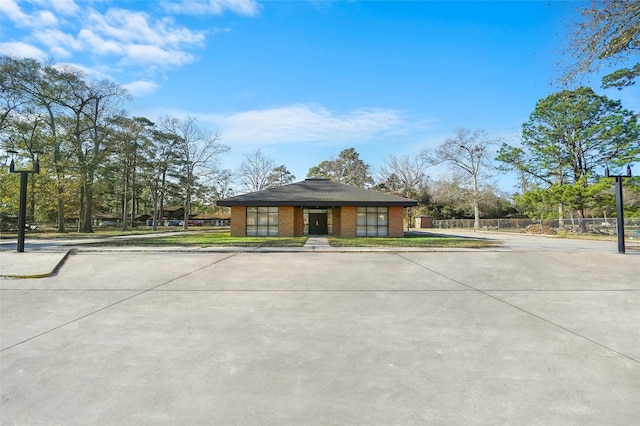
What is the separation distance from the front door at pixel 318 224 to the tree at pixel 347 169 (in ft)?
102

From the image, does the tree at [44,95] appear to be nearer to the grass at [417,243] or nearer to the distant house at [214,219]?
the grass at [417,243]

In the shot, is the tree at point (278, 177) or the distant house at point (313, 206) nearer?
the distant house at point (313, 206)

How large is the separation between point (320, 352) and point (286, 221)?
74.7ft

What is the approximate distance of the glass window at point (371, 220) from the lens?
2677 centimetres

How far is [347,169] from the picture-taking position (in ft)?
205

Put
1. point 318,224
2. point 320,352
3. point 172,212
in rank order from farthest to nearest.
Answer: point 172,212 < point 318,224 < point 320,352

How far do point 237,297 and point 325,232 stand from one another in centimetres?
2315

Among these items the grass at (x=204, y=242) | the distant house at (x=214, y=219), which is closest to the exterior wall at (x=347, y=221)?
the grass at (x=204, y=242)

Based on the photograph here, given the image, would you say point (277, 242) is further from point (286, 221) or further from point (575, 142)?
point (575, 142)

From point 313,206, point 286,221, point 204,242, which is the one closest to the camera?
point 204,242

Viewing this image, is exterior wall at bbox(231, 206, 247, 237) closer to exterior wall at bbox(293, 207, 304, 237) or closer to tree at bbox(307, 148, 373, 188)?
exterior wall at bbox(293, 207, 304, 237)

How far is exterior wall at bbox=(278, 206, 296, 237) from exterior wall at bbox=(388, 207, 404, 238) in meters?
7.80

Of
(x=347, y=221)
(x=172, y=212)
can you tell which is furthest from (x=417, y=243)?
(x=172, y=212)

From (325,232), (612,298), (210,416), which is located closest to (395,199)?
(325,232)
